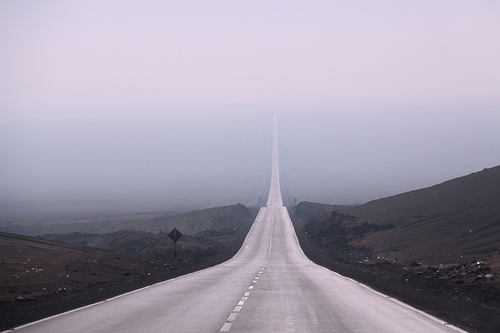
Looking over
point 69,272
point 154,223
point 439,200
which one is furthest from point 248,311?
point 154,223

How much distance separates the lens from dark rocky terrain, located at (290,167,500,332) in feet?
62.0

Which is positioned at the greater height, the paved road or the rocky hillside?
the rocky hillside

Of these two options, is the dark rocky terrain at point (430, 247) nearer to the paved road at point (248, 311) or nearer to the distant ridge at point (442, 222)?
the distant ridge at point (442, 222)

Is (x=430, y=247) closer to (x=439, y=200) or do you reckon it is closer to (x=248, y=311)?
(x=439, y=200)

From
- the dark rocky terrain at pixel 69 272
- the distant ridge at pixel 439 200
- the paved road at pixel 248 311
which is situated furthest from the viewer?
the distant ridge at pixel 439 200

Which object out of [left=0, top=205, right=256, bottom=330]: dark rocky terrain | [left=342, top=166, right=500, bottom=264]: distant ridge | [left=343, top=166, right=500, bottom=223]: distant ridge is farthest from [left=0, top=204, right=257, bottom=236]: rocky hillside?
[left=0, top=205, right=256, bottom=330]: dark rocky terrain

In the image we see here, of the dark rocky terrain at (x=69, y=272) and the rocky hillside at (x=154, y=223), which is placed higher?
the rocky hillside at (x=154, y=223)

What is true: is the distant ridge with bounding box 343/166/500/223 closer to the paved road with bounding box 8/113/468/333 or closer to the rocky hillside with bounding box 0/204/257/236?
the rocky hillside with bounding box 0/204/257/236

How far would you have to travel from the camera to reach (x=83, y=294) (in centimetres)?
2009

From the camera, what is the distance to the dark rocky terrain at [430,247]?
62.0 ft

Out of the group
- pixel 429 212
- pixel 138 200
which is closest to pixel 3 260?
pixel 429 212

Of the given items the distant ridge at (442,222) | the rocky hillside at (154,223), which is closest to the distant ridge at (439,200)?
the distant ridge at (442,222)

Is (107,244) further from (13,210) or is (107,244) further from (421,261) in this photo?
(13,210)

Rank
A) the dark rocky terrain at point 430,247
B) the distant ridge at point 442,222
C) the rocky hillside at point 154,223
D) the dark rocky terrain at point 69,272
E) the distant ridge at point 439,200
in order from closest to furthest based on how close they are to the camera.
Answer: the dark rocky terrain at point 69,272 → the dark rocky terrain at point 430,247 → the distant ridge at point 442,222 → the distant ridge at point 439,200 → the rocky hillside at point 154,223
